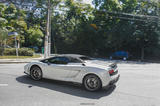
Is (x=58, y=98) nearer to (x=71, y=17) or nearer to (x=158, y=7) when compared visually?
(x=158, y=7)

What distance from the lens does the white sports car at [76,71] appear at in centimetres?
484

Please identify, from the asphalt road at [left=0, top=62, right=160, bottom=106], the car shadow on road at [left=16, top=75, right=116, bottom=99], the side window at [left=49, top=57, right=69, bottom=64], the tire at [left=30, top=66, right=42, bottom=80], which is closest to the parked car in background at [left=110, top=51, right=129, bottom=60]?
the asphalt road at [left=0, top=62, right=160, bottom=106]

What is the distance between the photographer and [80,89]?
5148mm

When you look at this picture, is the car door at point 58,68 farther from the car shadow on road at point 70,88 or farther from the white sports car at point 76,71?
the car shadow on road at point 70,88

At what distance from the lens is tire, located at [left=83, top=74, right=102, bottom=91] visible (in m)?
4.88

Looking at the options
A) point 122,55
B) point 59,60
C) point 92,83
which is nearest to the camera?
point 92,83

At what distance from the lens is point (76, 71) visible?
5.18 m


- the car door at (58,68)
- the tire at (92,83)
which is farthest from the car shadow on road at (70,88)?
the car door at (58,68)

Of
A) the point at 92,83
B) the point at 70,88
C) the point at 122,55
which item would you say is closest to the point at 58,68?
the point at 70,88

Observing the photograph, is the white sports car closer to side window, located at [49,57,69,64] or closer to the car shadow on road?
side window, located at [49,57,69,64]

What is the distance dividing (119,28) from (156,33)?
19.6 feet

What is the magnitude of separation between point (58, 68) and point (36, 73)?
1329mm

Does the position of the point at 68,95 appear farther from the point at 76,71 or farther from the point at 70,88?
the point at 76,71

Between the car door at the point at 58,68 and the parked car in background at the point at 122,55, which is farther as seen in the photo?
the parked car in background at the point at 122,55
